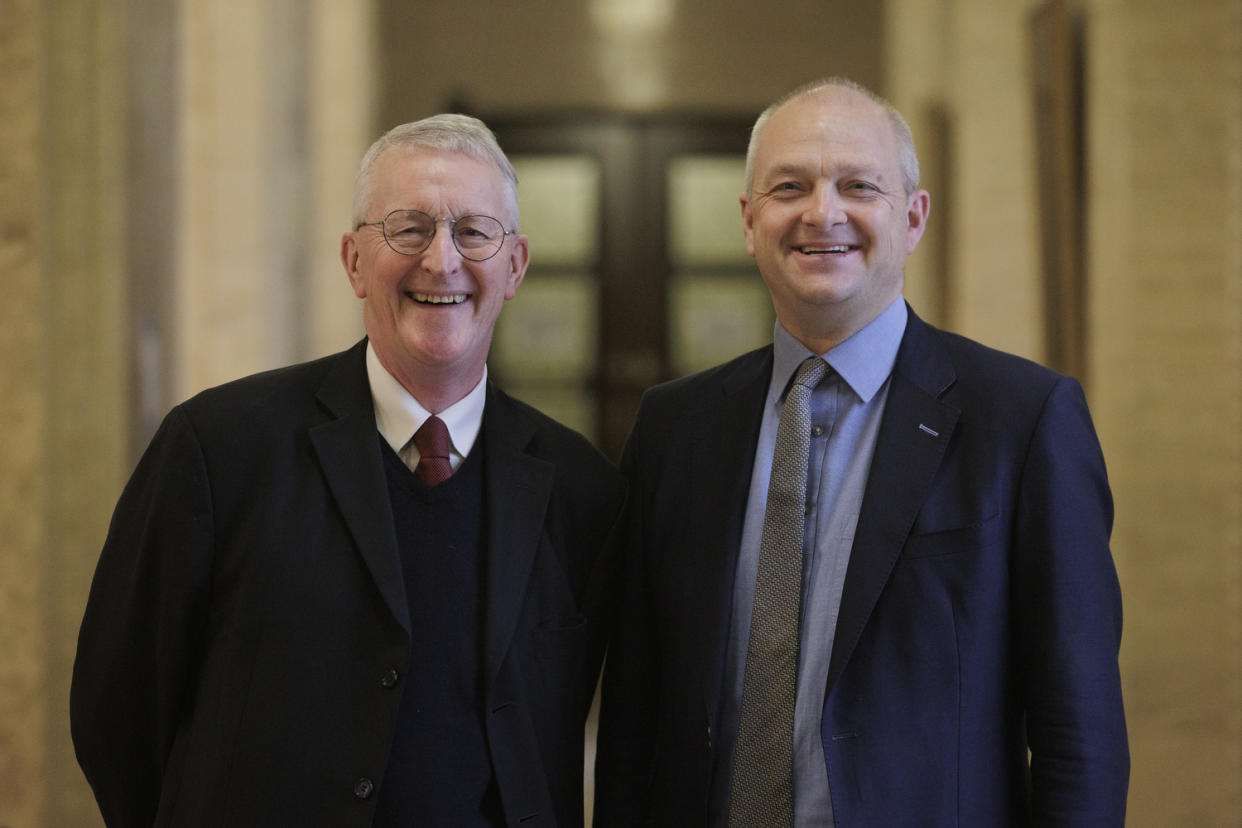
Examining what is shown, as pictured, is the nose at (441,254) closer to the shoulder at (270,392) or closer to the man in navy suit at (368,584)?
the man in navy suit at (368,584)

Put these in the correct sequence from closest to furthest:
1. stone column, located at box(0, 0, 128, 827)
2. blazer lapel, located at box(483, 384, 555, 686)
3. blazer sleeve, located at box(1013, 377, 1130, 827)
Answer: blazer sleeve, located at box(1013, 377, 1130, 827)
blazer lapel, located at box(483, 384, 555, 686)
stone column, located at box(0, 0, 128, 827)

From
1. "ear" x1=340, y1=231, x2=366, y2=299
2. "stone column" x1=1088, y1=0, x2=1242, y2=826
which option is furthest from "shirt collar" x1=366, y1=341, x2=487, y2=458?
"stone column" x1=1088, y1=0, x2=1242, y2=826

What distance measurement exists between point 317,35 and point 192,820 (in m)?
4.52

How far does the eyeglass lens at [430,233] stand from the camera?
195cm

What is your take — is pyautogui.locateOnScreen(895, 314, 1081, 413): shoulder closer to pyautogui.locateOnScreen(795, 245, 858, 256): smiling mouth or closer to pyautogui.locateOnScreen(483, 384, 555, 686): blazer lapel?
pyautogui.locateOnScreen(795, 245, 858, 256): smiling mouth

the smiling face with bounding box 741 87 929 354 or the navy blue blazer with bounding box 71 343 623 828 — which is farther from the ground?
the smiling face with bounding box 741 87 929 354

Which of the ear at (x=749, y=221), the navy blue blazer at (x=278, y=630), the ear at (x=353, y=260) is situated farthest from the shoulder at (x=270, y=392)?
the ear at (x=749, y=221)

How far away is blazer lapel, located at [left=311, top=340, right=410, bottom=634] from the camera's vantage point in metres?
1.84

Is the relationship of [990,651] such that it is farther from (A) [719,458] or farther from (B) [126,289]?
(B) [126,289]

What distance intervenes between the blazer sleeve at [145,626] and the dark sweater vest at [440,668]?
0.32 meters

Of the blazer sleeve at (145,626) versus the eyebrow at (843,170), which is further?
the eyebrow at (843,170)

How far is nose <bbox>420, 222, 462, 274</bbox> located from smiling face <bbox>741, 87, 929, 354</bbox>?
1.70ft

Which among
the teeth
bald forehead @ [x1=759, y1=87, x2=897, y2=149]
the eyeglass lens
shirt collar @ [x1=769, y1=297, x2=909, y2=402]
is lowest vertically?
shirt collar @ [x1=769, y1=297, x2=909, y2=402]

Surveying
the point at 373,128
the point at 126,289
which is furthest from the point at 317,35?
the point at 126,289
